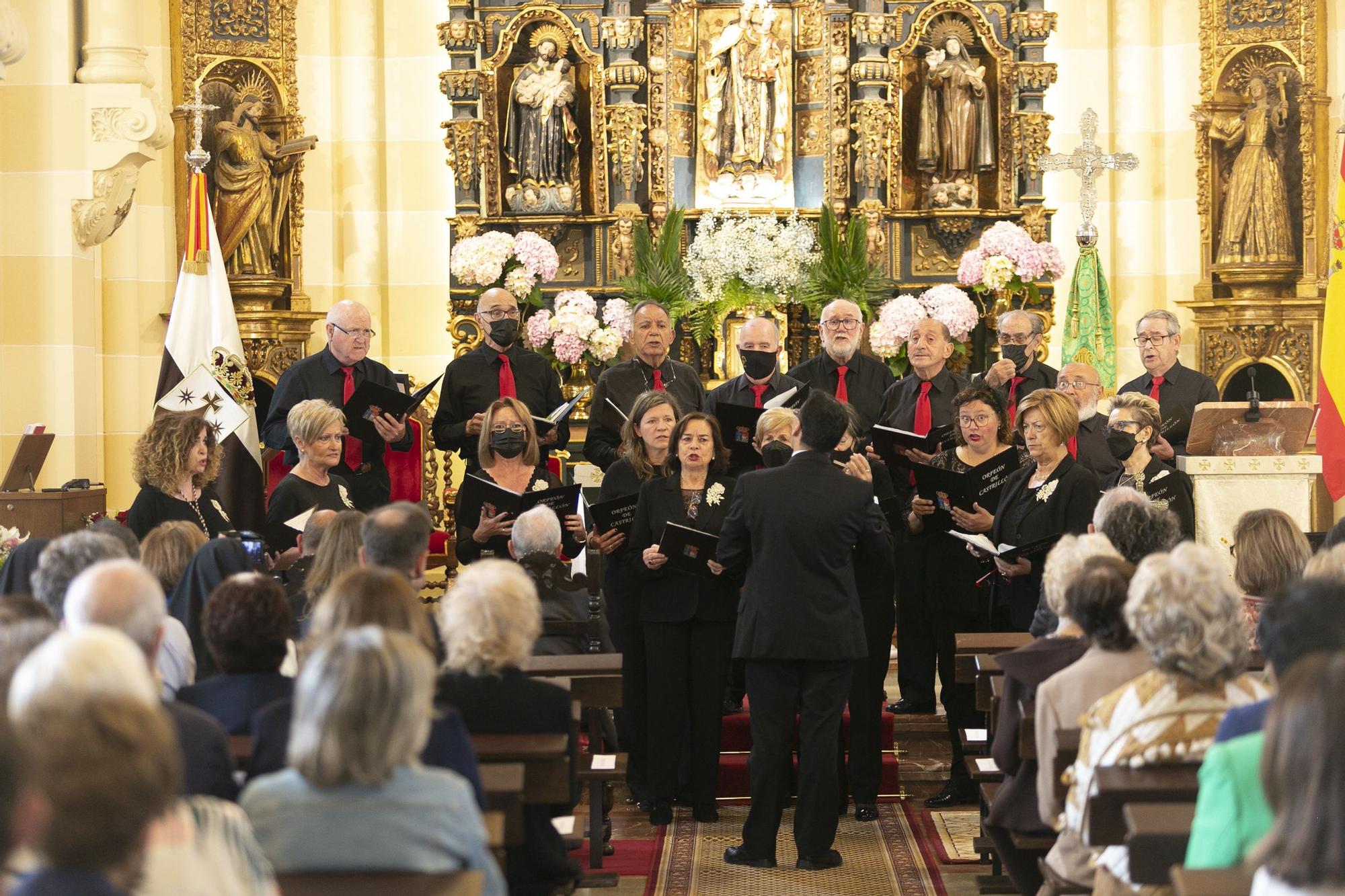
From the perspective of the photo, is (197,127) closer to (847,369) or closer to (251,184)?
(251,184)

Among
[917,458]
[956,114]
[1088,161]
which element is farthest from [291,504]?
[1088,161]

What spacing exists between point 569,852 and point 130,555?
73.7 inches

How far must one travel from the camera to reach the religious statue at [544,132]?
1052 cm

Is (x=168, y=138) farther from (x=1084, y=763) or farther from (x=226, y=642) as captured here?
(x=1084, y=763)

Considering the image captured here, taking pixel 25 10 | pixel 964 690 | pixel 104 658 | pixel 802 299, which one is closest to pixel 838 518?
pixel 964 690

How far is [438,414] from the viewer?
755cm

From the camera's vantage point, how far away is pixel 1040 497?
19.2 ft

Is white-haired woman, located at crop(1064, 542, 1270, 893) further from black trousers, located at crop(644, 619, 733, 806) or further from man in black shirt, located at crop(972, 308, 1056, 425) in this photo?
man in black shirt, located at crop(972, 308, 1056, 425)

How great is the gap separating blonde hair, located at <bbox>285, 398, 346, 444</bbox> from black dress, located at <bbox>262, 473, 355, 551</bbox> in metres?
0.17

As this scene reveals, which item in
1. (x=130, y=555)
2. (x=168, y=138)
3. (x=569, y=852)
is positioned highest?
(x=168, y=138)

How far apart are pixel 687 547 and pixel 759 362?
1.69m

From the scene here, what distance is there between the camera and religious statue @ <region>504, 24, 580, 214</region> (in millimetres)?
10523

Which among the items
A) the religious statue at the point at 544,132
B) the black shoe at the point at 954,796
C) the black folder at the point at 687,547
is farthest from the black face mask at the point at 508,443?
the religious statue at the point at 544,132

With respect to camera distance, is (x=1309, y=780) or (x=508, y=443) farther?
(x=508, y=443)
